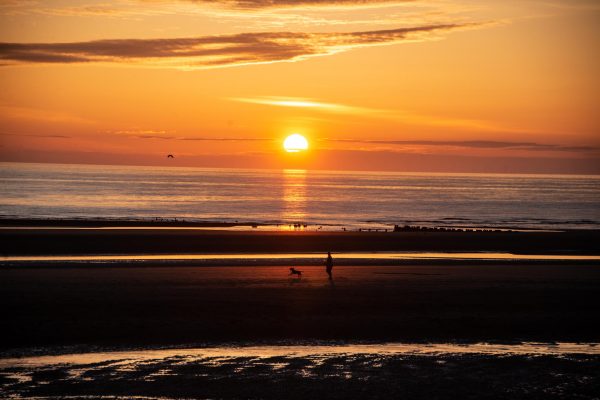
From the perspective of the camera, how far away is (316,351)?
778 inches

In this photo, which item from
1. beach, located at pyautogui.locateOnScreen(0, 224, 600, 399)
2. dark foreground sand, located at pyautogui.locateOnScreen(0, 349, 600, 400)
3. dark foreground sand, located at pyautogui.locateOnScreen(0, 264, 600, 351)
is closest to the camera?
dark foreground sand, located at pyautogui.locateOnScreen(0, 349, 600, 400)

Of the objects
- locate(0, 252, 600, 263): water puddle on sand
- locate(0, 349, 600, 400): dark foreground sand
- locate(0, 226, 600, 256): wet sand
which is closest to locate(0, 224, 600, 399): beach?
locate(0, 349, 600, 400): dark foreground sand

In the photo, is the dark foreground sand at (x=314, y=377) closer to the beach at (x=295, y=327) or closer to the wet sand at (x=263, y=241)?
the beach at (x=295, y=327)

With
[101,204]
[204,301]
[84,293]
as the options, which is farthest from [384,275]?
[101,204]

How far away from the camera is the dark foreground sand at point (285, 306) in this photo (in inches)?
857

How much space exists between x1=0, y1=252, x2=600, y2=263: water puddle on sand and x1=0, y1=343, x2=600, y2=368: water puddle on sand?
22.4m

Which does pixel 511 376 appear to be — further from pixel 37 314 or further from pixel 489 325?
pixel 37 314

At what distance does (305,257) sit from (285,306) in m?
18.7

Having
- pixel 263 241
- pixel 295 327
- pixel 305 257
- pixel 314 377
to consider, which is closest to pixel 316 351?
pixel 314 377

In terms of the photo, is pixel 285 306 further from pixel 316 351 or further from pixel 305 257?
pixel 305 257

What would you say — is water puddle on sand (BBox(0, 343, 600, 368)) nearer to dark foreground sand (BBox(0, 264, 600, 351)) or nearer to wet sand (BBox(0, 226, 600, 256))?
dark foreground sand (BBox(0, 264, 600, 351))

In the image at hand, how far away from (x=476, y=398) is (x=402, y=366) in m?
2.80

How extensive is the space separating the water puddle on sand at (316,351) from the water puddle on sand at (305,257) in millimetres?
22431

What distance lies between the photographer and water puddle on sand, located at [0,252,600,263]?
137 feet
